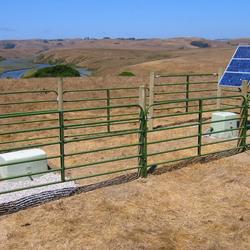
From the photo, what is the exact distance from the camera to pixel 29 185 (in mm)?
7402

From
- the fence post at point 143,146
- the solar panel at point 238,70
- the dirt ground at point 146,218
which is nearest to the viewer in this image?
the dirt ground at point 146,218

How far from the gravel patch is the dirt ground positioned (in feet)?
0.92

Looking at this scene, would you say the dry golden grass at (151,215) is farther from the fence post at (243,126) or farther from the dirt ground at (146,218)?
the fence post at (243,126)

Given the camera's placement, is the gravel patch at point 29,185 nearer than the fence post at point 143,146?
Yes

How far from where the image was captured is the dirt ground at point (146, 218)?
595cm

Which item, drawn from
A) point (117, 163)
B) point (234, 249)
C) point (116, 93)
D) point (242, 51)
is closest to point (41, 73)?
point (116, 93)

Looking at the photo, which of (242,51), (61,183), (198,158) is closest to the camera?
(61,183)

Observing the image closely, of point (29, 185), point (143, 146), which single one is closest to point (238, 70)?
point (143, 146)

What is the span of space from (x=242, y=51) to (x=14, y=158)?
8192 mm

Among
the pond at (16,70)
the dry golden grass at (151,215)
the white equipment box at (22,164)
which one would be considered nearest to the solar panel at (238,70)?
the dry golden grass at (151,215)

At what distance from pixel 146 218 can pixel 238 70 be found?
24.7 feet

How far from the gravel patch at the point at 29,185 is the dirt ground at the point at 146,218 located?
281 mm

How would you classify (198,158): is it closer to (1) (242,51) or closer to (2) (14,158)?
(2) (14,158)

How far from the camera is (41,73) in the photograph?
29.9m
